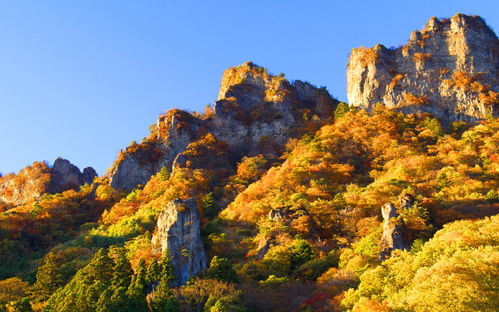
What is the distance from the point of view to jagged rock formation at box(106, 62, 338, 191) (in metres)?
95.9

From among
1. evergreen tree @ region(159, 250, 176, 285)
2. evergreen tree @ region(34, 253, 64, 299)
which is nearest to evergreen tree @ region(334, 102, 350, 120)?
evergreen tree @ region(159, 250, 176, 285)

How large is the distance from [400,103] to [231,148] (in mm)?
35943

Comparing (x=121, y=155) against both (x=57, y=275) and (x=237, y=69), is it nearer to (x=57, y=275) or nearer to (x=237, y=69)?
(x=237, y=69)

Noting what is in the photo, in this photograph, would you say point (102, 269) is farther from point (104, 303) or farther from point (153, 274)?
point (104, 303)

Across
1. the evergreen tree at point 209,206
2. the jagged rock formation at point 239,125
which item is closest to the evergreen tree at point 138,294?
the evergreen tree at point 209,206

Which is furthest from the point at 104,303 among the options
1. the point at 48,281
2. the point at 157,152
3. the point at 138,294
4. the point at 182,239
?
the point at 157,152

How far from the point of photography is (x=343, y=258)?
43.9 meters

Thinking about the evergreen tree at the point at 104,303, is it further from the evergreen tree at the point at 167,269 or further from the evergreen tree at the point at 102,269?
the evergreen tree at the point at 167,269

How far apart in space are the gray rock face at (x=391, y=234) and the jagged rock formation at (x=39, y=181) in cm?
7971

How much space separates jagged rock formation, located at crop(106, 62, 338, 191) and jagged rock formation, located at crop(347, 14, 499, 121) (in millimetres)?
11901

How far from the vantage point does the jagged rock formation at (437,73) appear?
89.7 m

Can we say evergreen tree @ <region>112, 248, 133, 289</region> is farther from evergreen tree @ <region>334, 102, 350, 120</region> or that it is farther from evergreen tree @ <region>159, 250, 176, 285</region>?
evergreen tree @ <region>334, 102, 350, 120</region>

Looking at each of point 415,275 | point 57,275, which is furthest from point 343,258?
point 57,275

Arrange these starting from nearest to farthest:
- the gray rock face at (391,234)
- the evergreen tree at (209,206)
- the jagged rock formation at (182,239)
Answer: the gray rock face at (391,234) < the jagged rock formation at (182,239) < the evergreen tree at (209,206)
